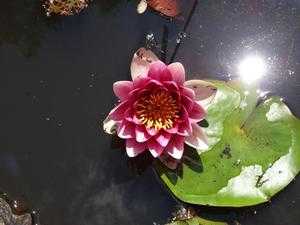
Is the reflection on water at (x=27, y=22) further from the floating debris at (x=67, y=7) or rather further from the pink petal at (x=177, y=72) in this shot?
the pink petal at (x=177, y=72)

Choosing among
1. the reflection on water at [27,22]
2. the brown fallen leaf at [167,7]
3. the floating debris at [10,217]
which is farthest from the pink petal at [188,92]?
the floating debris at [10,217]

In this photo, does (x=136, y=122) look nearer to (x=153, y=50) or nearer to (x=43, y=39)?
(x=153, y=50)

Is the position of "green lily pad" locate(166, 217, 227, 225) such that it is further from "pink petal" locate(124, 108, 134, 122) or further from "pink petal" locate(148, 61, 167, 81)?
"pink petal" locate(148, 61, 167, 81)

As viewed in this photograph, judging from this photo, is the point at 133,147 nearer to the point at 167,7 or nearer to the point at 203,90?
the point at 203,90

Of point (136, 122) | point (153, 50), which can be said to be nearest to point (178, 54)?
point (153, 50)

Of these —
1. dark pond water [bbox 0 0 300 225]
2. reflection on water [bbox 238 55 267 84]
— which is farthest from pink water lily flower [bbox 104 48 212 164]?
reflection on water [bbox 238 55 267 84]

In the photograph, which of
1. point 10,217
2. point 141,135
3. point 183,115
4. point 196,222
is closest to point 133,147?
point 141,135
